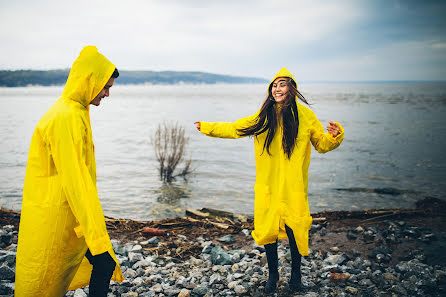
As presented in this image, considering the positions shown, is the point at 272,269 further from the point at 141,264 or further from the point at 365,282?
the point at 141,264

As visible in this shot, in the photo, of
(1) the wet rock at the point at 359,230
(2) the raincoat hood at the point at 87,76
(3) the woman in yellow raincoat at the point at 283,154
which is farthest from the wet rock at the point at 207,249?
(2) the raincoat hood at the point at 87,76

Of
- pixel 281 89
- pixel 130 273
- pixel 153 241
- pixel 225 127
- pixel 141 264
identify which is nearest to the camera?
pixel 281 89

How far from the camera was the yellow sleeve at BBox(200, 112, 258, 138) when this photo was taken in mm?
4215

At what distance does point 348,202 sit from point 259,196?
739 cm

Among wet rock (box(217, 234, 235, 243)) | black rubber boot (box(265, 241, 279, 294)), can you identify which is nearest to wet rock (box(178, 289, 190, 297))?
black rubber boot (box(265, 241, 279, 294))

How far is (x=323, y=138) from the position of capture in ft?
13.3

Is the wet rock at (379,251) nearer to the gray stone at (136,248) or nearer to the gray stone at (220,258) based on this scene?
the gray stone at (220,258)

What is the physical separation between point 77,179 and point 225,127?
2077 millimetres

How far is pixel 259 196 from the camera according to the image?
4.05 meters

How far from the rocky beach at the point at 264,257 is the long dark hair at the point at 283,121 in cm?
203

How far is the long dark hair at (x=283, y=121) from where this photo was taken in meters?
3.99

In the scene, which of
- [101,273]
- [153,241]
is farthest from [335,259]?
[101,273]

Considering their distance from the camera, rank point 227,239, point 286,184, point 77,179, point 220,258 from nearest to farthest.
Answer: point 77,179, point 286,184, point 220,258, point 227,239

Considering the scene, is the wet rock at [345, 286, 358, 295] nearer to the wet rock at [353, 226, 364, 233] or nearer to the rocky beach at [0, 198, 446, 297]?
the rocky beach at [0, 198, 446, 297]
